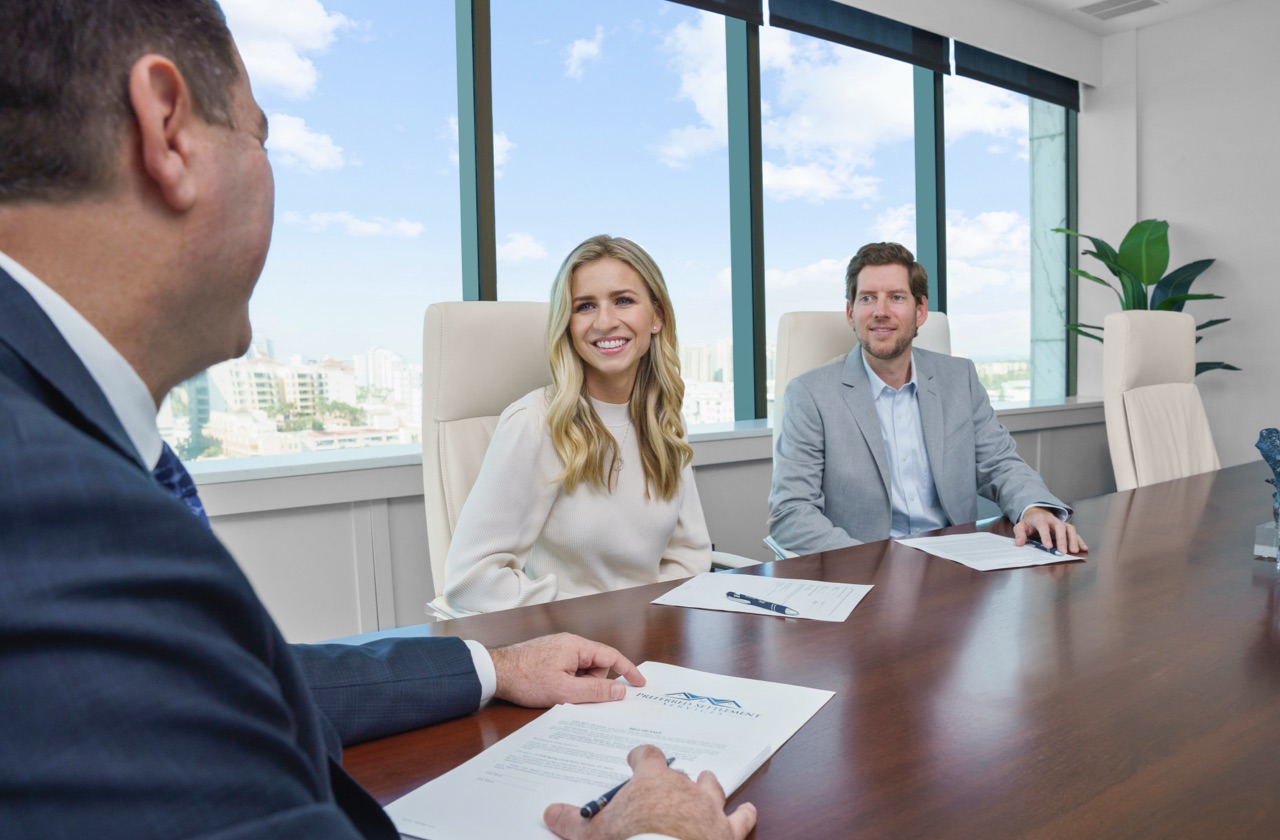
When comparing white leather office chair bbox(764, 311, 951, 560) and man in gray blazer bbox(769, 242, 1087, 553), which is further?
white leather office chair bbox(764, 311, 951, 560)

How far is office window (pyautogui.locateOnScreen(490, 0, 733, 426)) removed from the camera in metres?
3.43

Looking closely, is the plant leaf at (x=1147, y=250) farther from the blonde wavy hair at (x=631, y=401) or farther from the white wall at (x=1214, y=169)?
the blonde wavy hair at (x=631, y=401)

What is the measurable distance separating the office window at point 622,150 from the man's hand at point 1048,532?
6.06 ft

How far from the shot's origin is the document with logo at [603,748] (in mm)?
744

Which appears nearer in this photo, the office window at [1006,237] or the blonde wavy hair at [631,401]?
the blonde wavy hair at [631,401]

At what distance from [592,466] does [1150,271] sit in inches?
171

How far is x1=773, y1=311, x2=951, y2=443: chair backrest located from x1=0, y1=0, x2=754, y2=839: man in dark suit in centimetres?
206

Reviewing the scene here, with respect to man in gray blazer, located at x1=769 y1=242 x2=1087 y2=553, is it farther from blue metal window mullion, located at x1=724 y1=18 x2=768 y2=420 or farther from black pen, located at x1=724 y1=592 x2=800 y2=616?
blue metal window mullion, located at x1=724 y1=18 x2=768 y2=420

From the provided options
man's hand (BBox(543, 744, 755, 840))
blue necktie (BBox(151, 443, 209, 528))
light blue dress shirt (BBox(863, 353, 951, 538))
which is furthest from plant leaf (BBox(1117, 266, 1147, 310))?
blue necktie (BBox(151, 443, 209, 528))

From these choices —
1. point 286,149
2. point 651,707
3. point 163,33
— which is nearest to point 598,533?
point 651,707

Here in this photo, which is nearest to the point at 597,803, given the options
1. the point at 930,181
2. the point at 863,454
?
the point at 863,454

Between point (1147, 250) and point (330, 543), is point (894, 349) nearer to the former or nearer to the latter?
point (330, 543)

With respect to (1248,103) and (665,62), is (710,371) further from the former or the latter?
(1248,103)

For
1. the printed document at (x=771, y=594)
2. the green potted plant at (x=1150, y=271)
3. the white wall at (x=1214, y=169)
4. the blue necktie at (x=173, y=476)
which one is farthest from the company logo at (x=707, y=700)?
the white wall at (x=1214, y=169)
